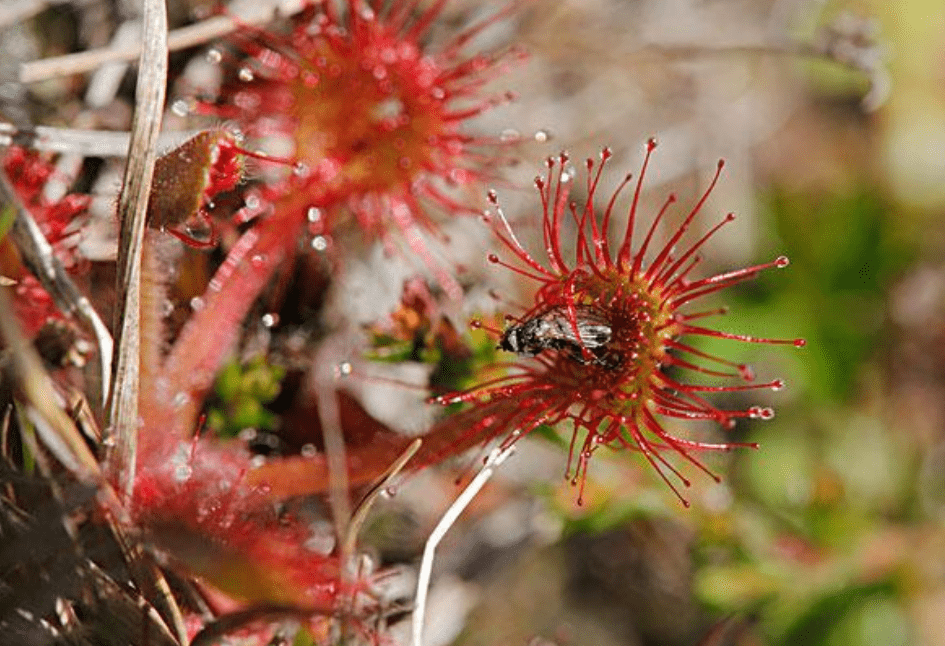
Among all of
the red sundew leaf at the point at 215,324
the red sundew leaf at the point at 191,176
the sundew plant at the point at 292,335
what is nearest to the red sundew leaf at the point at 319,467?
the sundew plant at the point at 292,335

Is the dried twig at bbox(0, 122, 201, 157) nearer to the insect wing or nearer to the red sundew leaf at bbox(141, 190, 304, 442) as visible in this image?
the red sundew leaf at bbox(141, 190, 304, 442)

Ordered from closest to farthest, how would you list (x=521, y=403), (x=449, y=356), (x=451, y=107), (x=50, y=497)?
(x=50, y=497)
(x=521, y=403)
(x=449, y=356)
(x=451, y=107)

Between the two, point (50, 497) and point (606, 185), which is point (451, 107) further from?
point (50, 497)

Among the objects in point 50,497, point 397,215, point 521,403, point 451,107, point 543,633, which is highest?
point 451,107

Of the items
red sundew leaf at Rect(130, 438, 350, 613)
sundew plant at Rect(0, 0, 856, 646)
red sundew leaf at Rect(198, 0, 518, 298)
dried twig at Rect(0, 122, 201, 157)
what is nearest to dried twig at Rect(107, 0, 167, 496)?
Result: sundew plant at Rect(0, 0, 856, 646)

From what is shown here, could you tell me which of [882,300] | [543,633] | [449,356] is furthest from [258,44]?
[882,300]

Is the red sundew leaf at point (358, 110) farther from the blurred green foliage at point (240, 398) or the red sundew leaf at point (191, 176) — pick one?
the red sundew leaf at point (191, 176)

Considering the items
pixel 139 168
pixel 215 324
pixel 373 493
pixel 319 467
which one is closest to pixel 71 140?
pixel 215 324

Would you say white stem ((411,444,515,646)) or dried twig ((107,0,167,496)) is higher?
dried twig ((107,0,167,496))
